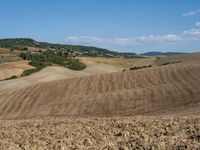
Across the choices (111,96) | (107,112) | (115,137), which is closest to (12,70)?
(111,96)

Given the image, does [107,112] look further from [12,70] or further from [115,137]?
[12,70]

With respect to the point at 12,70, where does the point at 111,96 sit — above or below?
above

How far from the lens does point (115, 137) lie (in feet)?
49.7

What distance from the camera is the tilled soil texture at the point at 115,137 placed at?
13648 mm

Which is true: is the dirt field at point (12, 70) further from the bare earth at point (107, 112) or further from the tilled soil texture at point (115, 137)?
the tilled soil texture at point (115, 137)

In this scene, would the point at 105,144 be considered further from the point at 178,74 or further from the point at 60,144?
the point at 178,74

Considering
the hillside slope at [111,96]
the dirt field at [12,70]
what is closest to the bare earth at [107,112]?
the hillside slope at [111,96]

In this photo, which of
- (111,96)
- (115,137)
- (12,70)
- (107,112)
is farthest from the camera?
(12,70)

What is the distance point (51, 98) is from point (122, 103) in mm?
9428

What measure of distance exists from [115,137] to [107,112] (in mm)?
19868

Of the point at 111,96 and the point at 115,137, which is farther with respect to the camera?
the point at 111,96

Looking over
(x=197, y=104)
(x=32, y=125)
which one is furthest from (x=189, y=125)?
(x=197, y=104)

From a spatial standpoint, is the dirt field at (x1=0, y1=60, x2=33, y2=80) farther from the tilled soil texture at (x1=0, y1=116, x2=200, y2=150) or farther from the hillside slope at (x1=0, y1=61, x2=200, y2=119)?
the tilled soil texture at (x1=0, y1=116, x2=200, y2=150)

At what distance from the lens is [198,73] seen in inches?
1955
